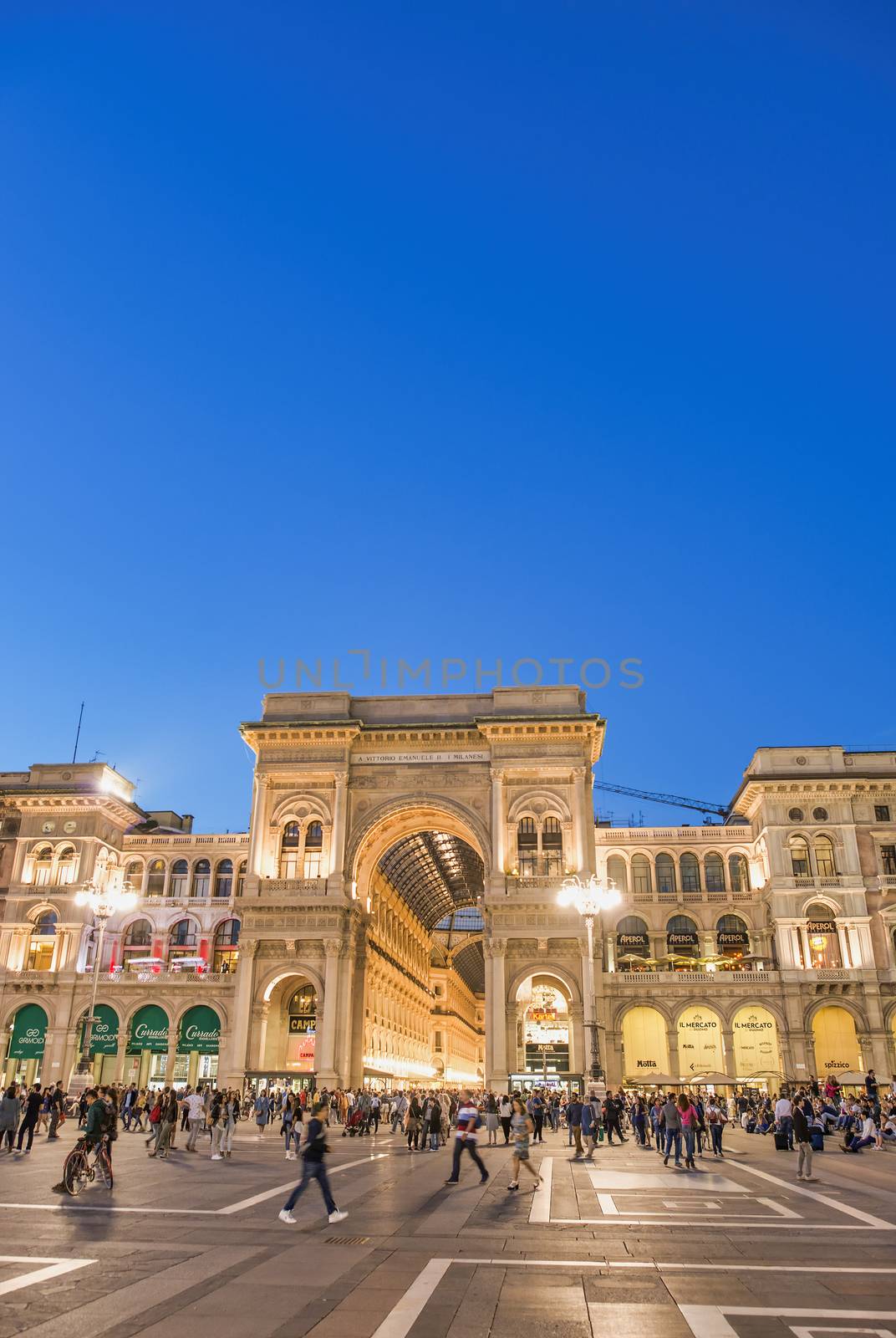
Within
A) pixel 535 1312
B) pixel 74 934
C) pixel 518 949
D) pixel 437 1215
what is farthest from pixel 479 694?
pixel 535 1312

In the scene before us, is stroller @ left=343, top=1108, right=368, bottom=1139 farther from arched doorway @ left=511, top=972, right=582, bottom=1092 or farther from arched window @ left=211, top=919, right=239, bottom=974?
arched window @ left=211, top=919, right=239, bottom=974

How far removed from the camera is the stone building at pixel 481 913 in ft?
179

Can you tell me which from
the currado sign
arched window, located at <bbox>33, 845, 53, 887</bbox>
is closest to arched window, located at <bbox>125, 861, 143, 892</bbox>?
arched window, located at <bbox>33, 845, 53, 887</bbox>

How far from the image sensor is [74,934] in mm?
63969

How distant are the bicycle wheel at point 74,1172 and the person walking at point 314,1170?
4.81 m

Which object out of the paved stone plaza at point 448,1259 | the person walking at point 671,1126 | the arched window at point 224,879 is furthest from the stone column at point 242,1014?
the paved stone plaza at point 448,1259

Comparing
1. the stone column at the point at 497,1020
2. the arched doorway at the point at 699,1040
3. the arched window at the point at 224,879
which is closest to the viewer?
the stone column at the point at 497,1020

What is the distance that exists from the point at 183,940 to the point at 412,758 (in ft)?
77.8

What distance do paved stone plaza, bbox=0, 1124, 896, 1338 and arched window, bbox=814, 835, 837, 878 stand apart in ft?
137

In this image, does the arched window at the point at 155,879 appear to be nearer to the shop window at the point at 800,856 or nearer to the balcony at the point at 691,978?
the balcony at the point at 691,978

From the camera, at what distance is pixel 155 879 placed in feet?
234

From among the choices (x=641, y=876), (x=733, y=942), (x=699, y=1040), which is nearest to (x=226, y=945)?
(x=641, y=876)

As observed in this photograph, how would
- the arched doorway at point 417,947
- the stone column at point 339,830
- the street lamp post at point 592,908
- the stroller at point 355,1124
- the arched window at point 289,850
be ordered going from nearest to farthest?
1. the street lamp post at point 592,908
2. the stroller at point 355,1124
3. the stone column at point 339,830
4. the arched window at point 289,850
5. the arched doorway at point 417,947

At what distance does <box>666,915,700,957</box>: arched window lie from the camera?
66.2 meters
